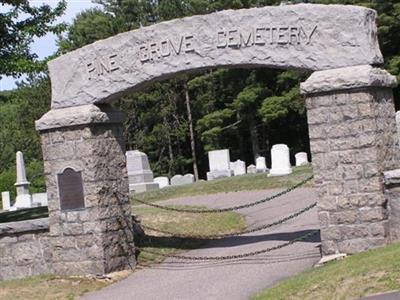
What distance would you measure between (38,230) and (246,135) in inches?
1630

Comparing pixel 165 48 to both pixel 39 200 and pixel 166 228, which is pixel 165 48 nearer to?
pixel 166 228

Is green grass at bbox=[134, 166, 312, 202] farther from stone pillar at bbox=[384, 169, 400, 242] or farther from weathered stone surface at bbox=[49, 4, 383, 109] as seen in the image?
stone pillar at bbox=[384, 169, 400, 242]

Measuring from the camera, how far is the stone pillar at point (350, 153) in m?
10.7

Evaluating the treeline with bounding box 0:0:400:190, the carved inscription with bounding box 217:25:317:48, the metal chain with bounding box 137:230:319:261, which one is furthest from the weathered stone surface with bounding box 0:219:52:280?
the treeline with bounding box 0:0:400:190

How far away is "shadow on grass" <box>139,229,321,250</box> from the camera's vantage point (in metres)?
13.3

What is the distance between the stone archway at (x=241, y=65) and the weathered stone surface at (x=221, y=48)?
0.6 inches

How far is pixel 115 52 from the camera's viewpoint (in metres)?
12.3

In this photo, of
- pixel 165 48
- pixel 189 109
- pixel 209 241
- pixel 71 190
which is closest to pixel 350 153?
pixel 165 48

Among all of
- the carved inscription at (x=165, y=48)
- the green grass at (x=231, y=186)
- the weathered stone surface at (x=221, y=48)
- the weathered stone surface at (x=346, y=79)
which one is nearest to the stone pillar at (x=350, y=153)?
the weathered stone surface at (x=346, y=79)

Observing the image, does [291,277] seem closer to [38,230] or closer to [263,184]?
[38,230]

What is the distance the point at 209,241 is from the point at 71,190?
2.92 m

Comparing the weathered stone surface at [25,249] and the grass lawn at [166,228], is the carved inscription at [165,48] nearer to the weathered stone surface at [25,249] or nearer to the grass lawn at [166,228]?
the weathered stone surface at [25,249]

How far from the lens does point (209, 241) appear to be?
1412cm

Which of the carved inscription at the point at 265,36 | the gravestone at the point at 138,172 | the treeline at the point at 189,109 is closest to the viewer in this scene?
the carved inscription at the point at 265,36
